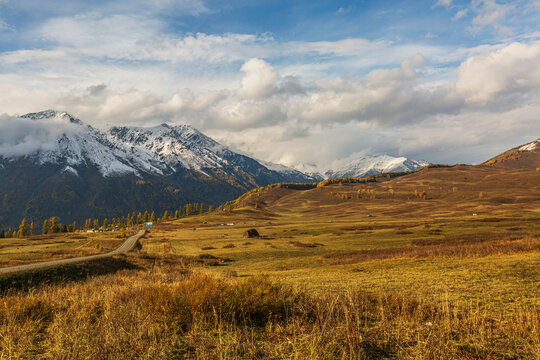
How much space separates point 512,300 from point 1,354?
58.1ft

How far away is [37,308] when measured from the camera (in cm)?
1092

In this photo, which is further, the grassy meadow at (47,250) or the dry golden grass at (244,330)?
the grassy meadow at (47,250)

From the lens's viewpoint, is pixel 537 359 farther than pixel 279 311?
No

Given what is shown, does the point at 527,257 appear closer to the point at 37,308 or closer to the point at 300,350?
the point at 300,350

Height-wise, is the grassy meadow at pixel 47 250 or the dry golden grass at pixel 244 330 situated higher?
the dry golden grass at pixel 244 330

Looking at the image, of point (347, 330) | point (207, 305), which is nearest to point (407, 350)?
point (347, 330)

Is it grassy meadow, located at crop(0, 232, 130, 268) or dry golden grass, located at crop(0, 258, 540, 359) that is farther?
grassy meadow, located at crop(0, 232, 130, 268)

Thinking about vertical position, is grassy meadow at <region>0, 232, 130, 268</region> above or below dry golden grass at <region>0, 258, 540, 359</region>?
below

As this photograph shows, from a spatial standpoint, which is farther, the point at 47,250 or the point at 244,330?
the point at 47,250

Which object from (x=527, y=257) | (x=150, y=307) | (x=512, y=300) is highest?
(x=150, y=307)

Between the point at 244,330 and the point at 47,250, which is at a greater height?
the point at 244,330

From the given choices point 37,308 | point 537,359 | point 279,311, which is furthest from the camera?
point 37,308

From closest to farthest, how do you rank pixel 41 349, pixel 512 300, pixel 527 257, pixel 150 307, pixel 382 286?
pixel 41 349 < pixel 150 307 < pixel 512 300 < pixel 382 286 < pixel 527 257

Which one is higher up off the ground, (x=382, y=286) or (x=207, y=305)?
(x=207, y=305)
